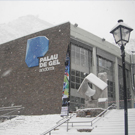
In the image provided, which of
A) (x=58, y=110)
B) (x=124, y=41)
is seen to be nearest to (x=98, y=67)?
(x=58, y=110)

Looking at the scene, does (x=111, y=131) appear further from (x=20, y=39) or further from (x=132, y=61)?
(x=132, y=61)

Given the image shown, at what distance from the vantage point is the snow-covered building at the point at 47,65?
25.8m

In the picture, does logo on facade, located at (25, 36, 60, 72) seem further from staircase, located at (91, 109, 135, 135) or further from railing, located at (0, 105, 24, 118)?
staircase, located at (91, 109, 135, 135)

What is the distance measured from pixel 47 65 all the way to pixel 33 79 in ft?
8.77

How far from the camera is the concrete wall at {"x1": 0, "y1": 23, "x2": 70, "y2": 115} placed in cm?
2538

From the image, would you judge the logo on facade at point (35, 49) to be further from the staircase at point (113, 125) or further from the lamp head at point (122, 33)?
the lamp head at point (122, 33)

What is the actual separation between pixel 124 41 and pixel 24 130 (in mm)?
11049

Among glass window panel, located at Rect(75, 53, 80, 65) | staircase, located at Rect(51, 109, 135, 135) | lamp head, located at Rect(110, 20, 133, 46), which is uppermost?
glass window panel, located at Rect(75, 53, 80, 65)

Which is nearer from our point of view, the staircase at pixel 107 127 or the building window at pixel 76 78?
the staircase at pixel 107 127

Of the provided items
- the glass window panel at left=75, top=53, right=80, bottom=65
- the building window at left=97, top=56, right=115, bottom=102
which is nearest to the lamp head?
the glass window panel at left=75, top=53, right=80, bottom=65

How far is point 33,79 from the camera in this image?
27.7 metres

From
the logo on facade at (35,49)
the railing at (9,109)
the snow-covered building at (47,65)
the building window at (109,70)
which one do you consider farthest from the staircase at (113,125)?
the building window at (109,70)

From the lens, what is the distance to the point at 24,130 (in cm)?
1597

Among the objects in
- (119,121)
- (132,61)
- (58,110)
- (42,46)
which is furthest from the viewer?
(132,61)
